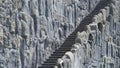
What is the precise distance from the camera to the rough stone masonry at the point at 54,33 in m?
23.2

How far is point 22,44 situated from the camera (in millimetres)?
23641

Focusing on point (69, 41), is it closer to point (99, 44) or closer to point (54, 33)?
point (54, 33)

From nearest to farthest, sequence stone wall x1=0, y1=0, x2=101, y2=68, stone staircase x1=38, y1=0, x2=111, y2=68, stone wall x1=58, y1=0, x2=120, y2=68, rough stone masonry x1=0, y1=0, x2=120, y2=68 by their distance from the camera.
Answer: stone wall x1=0, y1=0, x2=101, y2=68 → rough stone masonry x1=0, y1=0, x2=120, y2=68 → stone wall x1=58, y1=0, x2=120, y2=68 → stone staircase x1=38, y1=0, x2=111, y2=68

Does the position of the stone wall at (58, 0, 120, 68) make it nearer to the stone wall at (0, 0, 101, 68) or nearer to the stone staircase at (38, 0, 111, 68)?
the stone staircase at (38, 0, 111, 68)

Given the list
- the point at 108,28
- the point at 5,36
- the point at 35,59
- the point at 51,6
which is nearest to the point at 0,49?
the point at 5,36

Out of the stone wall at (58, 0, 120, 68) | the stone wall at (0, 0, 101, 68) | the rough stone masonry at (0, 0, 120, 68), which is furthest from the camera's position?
the stone wall at (58, 0, 120, 68)

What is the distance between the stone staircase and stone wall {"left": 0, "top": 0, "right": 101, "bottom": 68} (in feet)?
0.53

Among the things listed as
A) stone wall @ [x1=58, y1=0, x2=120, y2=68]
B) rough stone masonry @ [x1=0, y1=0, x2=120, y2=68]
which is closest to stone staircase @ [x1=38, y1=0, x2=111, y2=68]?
rough stone masonry @ [x1=0, y1=0, x2=120, y2=68]

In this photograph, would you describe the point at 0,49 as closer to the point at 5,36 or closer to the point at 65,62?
the point at 5,36

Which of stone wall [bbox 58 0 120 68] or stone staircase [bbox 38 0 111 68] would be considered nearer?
stone wall [bbox 58 0 120 68]

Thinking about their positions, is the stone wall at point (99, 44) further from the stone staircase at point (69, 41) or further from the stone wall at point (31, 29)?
the stone wall at point (31, 29)

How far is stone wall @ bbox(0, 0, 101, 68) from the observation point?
23.0 meters

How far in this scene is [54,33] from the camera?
2592cm

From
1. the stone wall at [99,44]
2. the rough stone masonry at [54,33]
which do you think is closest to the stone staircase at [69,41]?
the rough stone masonry at [54,33]
